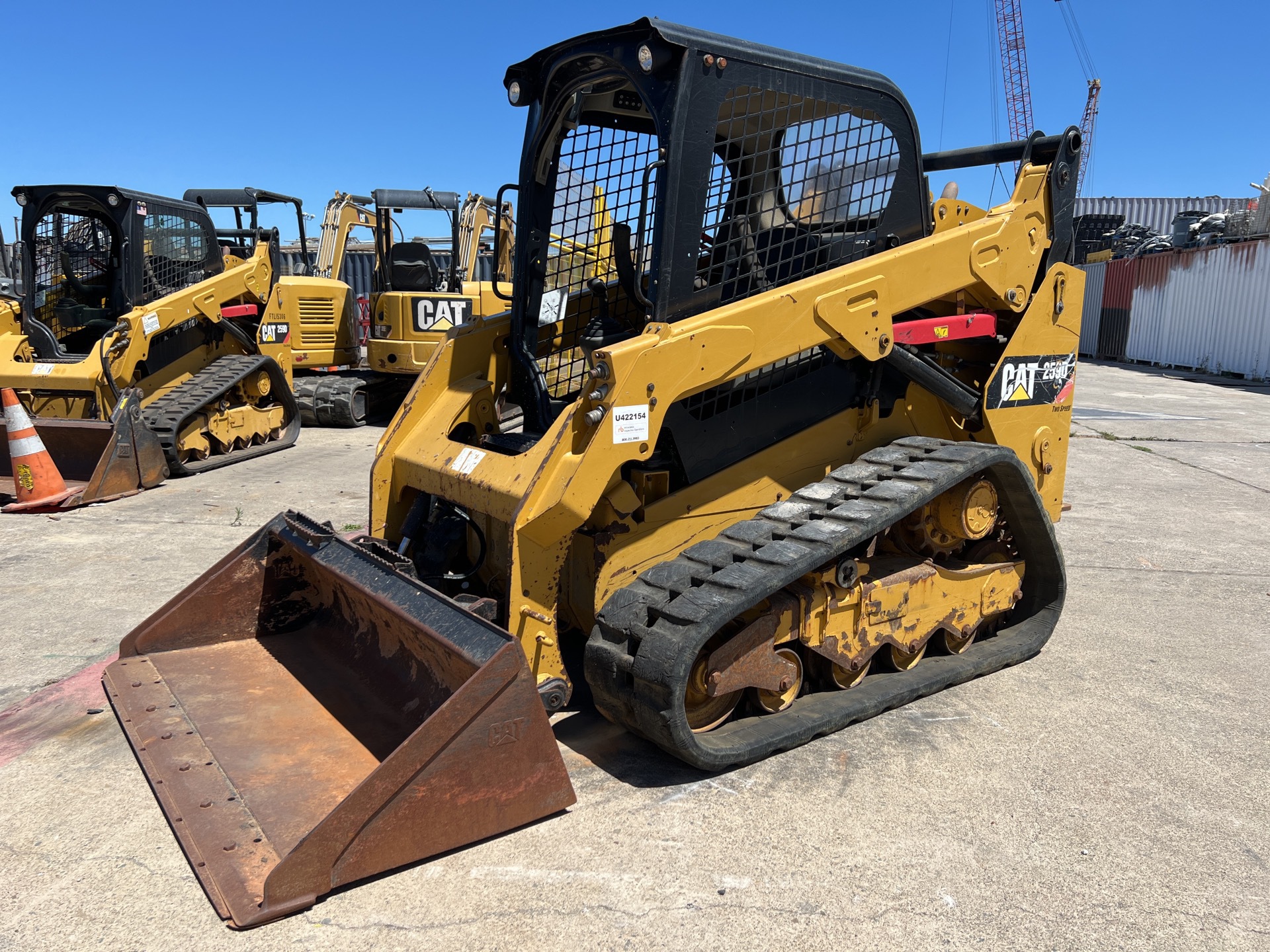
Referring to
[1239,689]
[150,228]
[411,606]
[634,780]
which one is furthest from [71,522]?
[1239,689]

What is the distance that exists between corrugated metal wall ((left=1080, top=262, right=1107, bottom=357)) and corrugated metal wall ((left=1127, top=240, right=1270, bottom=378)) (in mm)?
1817

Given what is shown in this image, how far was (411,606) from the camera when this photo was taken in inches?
135

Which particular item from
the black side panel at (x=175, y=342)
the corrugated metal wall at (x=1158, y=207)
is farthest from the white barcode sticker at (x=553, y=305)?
the corrugated metal wall at (x=1158, y=207)

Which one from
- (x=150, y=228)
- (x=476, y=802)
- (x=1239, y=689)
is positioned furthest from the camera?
(x=150, y=228)

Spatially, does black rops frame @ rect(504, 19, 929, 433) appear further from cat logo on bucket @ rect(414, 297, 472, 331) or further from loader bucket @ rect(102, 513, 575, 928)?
cat logo on bucket @ rect(414, 297, 472, 331)

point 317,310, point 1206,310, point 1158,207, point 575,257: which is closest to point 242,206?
point 317,310

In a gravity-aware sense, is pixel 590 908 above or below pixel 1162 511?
below

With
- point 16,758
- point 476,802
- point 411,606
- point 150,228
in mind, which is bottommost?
point 16,758

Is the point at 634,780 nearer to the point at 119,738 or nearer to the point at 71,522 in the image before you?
the point at 119,738

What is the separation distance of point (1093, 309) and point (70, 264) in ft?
86.2

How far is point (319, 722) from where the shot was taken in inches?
144

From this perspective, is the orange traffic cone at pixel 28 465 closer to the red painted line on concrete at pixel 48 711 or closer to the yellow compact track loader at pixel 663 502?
the red painted line on concrete at pixel 48 711

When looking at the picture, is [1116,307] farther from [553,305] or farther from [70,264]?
[553,305]

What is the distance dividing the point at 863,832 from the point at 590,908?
3.11 ft
